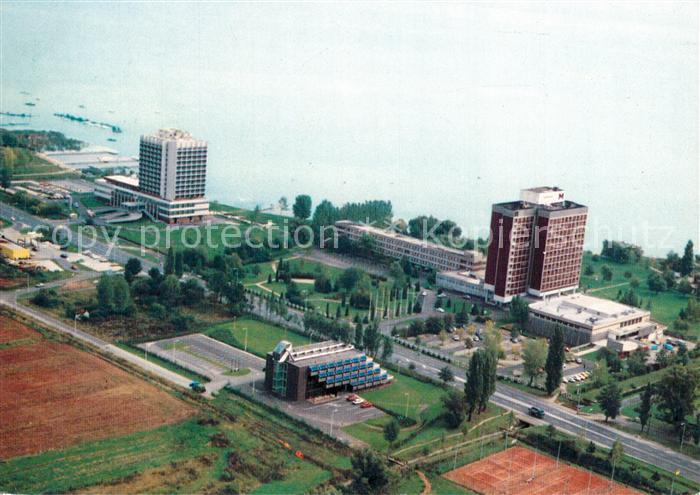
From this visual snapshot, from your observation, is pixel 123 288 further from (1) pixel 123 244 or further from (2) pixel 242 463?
(2) pixel 242 463

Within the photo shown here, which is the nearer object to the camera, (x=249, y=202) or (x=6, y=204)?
(x=6, y=204)

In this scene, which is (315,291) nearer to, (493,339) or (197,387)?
(493,339)

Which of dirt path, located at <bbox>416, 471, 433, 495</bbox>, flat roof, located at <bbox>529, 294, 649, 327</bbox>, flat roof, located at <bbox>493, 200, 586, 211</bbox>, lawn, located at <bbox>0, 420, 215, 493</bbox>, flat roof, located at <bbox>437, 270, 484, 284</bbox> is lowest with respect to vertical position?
dirt path, located at <bbox>416, 471, 433, 495</bbox>

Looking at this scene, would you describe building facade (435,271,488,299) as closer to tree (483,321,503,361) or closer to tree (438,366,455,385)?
tree (483,321,503,361)

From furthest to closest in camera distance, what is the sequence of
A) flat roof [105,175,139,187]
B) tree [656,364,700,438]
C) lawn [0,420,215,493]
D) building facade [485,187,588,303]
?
1. flat roof [105,175,139,187]
2. building facade [485,187,588,303]
3. tree [656,364,700,438]
4. lawn [0,420,215,493]

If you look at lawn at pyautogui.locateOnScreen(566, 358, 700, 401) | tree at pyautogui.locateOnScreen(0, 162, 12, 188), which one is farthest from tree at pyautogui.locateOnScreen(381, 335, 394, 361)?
tree at pyautogui.locateOnScreen(0, 162, 12, 188)

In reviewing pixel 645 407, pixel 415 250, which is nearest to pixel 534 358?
pixel 645 407

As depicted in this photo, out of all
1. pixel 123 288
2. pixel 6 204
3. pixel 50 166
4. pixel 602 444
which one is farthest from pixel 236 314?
pixel 50 166
